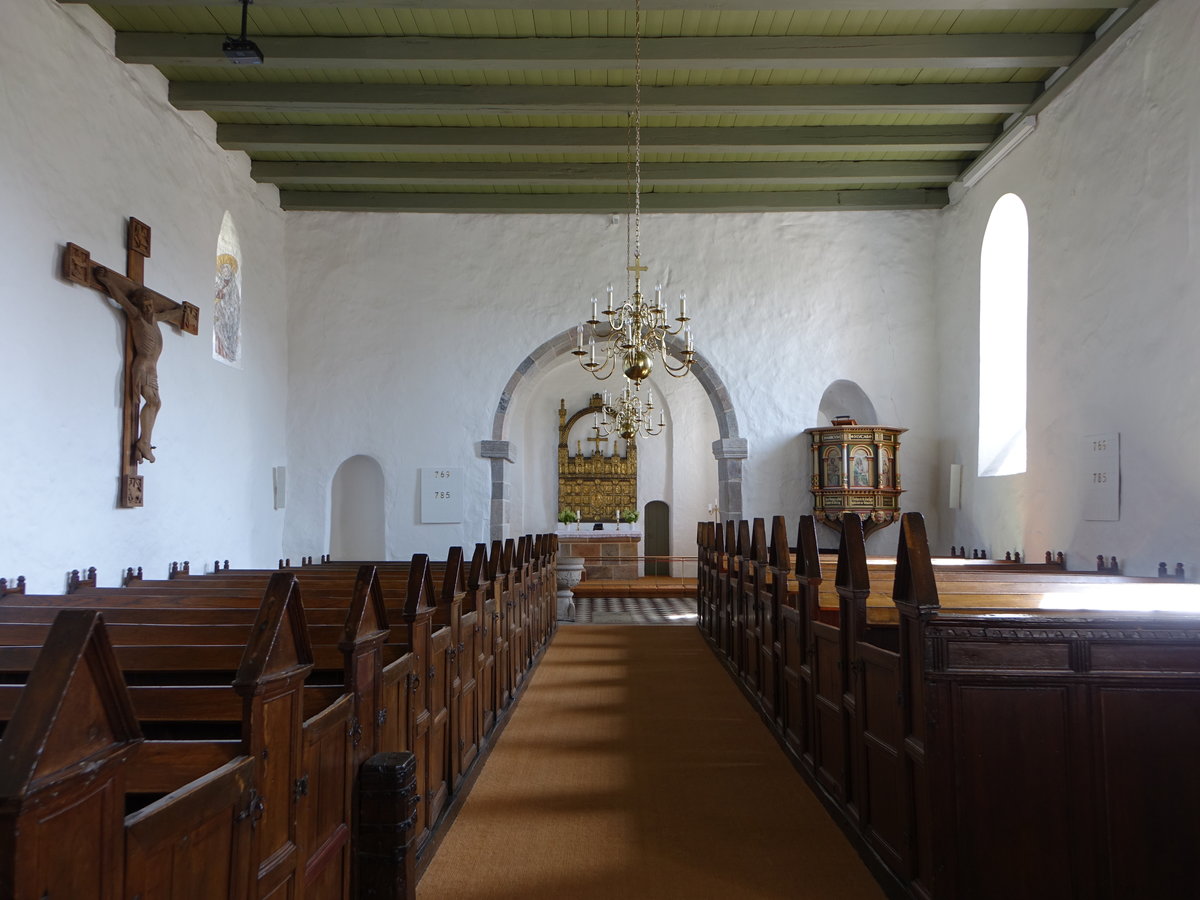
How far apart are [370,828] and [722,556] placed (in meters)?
6.27

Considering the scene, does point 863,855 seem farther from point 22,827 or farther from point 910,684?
point 22,827

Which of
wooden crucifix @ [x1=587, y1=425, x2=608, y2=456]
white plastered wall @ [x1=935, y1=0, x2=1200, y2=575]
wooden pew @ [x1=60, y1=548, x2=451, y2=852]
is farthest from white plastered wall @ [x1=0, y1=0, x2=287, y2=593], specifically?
wooden crucifix @ [x1=587, y1=425, x2=608, y2=456]

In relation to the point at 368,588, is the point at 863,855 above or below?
below

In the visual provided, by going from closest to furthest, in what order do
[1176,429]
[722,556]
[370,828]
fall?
[370,828], [1176,429], [722,556]

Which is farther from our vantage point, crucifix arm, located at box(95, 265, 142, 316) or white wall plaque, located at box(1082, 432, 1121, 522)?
white wall plaque, located at box(1082, 432, 1121, 522)

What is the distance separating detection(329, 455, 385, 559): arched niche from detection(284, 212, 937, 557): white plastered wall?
77cm

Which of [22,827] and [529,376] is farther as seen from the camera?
[529,376]

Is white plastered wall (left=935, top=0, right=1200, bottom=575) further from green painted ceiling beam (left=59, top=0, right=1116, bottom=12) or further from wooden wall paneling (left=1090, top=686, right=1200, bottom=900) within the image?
wooden wall paneling (left=1090, top=686, right=1200, bottom=900)

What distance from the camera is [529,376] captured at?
40.4 feet

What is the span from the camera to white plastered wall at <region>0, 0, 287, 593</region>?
593 cm

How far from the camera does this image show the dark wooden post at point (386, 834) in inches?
98.5

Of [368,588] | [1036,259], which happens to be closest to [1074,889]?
[368,588]

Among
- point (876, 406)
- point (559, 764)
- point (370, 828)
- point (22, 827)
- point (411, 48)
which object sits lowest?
point (559, 764)

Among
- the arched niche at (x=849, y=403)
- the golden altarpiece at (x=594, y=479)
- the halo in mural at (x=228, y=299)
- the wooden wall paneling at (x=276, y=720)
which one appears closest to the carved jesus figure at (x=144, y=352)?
the halo in mural at (x=228, y=299)
